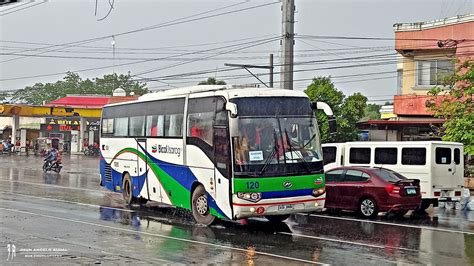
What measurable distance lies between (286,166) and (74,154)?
58.3 m

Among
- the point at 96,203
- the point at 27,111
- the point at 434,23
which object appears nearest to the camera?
the point at 96,203

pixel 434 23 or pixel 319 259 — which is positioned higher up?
pixel 434 23

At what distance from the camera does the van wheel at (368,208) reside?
1795 centimetres

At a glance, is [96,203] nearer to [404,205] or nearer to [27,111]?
[404,205]

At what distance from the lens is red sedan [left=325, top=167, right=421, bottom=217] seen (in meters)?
17.7

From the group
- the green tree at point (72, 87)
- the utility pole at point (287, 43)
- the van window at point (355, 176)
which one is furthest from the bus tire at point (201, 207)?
the green tree at point (72, 87)

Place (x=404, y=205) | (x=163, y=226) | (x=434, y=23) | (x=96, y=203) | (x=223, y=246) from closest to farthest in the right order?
(x=223, y=246) < (x=163, y=226) < (x=404, y=205) < (x=96, y=203) < (x=434, y=23)

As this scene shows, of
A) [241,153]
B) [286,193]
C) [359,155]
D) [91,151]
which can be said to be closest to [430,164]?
[359,155]

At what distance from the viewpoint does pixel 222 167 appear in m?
14.7

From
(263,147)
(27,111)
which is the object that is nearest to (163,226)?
(263,147)

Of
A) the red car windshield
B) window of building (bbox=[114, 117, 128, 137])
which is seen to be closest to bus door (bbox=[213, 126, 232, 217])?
the red car windshield

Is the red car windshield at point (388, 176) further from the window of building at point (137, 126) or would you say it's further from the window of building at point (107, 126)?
the window of building at point (107, 126)

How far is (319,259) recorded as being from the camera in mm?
11195

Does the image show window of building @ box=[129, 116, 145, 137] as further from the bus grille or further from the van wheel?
the van wheel
